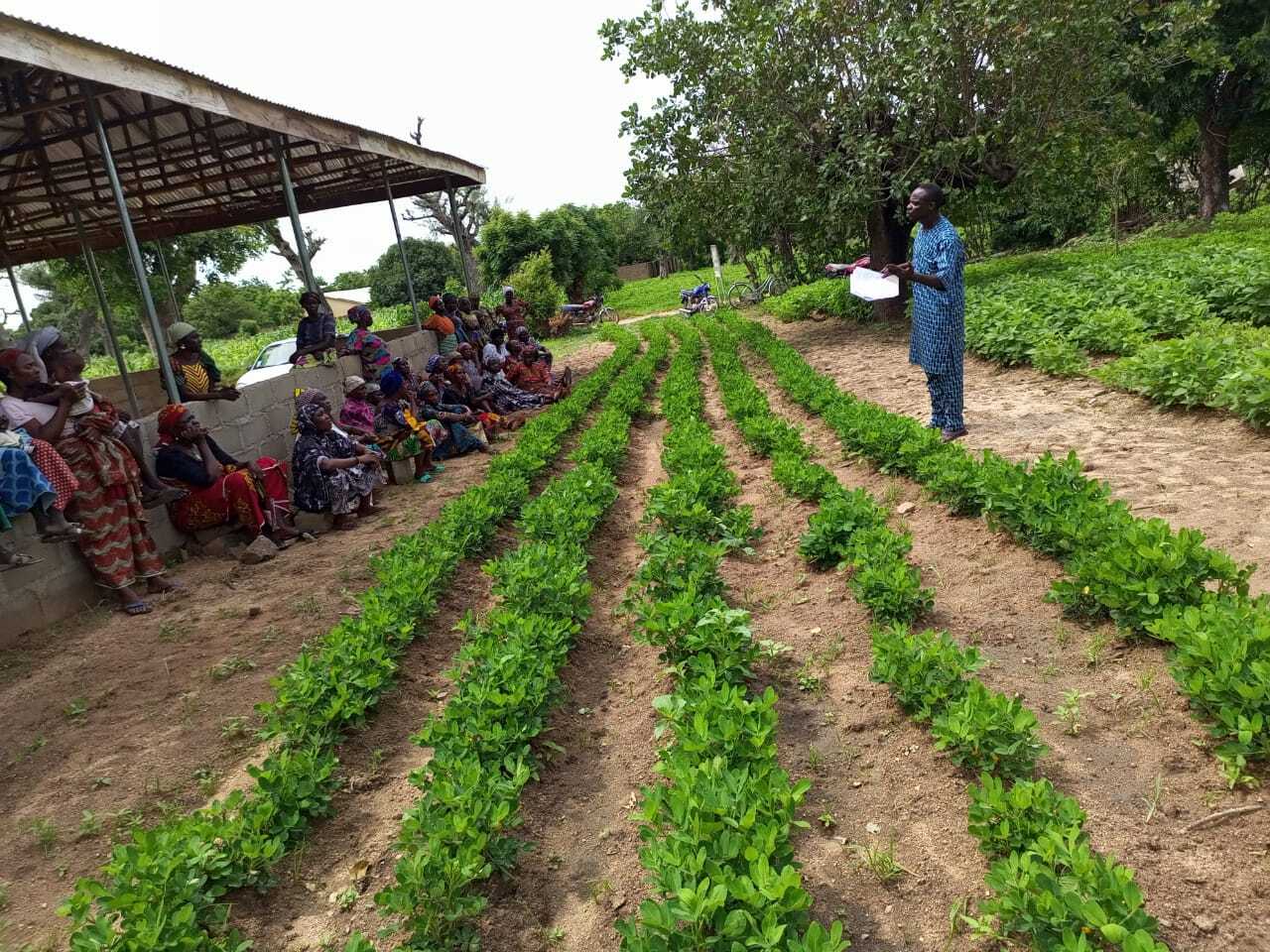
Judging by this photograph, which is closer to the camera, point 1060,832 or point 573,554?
point 1060,832

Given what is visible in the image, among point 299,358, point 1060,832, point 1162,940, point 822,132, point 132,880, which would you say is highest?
point 822,132

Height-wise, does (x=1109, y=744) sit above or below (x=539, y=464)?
below

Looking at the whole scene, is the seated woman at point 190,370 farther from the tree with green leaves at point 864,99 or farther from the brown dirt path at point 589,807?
the tree with green leaves at point 864,99

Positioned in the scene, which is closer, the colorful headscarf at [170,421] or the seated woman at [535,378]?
the colorful headscarf at [170,421]

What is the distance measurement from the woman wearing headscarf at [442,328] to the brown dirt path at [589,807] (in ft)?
26.3

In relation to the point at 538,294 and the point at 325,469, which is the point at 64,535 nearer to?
the point at 325,469

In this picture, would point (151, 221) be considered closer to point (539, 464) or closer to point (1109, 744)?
point (539, 464)

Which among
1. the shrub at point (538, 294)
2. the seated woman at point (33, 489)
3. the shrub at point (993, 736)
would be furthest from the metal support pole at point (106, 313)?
the shrub at point (538, 294)

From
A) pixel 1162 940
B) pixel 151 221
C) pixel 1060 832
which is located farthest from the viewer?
pixel 151 221

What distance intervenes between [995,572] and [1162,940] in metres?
2.54

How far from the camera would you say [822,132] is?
46.6 ft

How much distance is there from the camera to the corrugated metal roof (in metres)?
5.91

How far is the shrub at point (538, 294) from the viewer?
27.3 m

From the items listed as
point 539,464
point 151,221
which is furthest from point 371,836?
point 151,221
